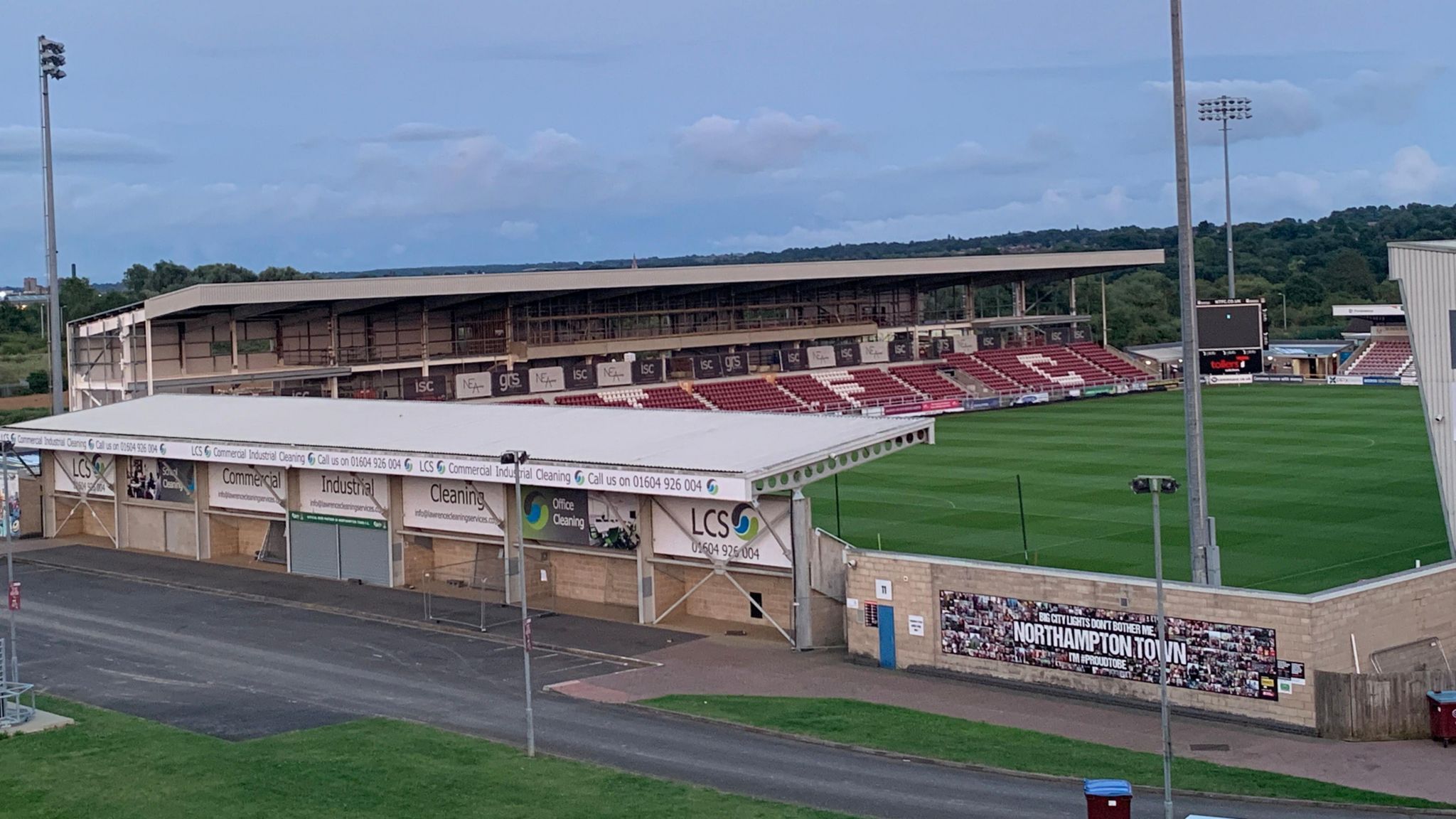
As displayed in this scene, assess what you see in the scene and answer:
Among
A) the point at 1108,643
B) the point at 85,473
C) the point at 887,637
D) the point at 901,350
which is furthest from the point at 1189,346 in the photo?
the point at 901,350

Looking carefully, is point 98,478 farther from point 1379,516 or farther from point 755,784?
point 1379,516

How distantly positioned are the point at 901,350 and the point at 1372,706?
6537cm

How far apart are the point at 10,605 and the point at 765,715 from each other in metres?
14.4

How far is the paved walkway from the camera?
934 inches

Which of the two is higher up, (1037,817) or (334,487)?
(334,487)

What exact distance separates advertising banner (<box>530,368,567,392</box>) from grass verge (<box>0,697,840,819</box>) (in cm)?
4528

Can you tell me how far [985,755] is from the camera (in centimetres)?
2441

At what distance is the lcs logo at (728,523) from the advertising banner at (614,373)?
132 ft

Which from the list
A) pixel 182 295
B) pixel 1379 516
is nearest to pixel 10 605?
pixel 182 295

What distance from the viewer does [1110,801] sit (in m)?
19.8

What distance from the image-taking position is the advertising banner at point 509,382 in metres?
70.0

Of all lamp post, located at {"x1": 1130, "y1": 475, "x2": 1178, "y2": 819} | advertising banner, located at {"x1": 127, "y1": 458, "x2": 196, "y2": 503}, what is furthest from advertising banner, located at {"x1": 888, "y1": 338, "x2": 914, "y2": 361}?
lamp post, located at {"x1": 1130, "y1": 475, "x2": 1178, "y2": 819}

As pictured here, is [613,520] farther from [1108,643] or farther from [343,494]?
[1108,643]

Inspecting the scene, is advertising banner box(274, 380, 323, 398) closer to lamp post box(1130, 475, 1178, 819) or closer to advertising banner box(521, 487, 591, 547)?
advertising banner box(521, 487, 591, 547)
